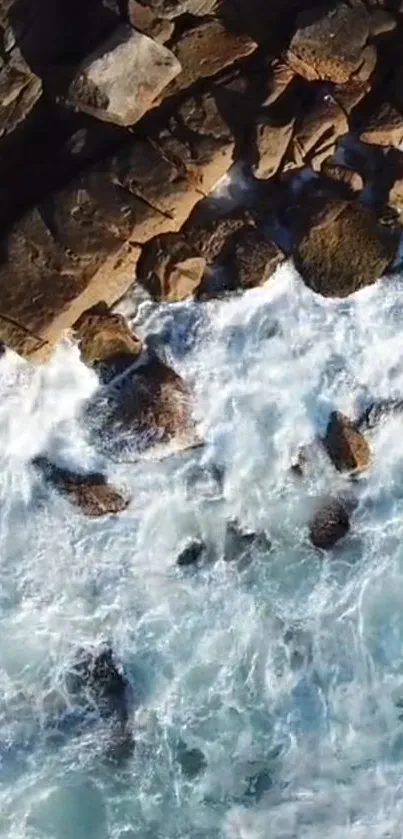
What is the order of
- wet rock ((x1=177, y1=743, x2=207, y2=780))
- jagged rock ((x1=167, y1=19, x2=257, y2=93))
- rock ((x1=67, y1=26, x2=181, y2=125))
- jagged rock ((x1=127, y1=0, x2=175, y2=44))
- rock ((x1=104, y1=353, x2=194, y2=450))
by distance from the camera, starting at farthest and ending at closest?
1. wet rock ((x1=177, y1=743, x2=207, y2=780))
2. rock ((x1=104, y1=353, x2=194, y2=450))
3. jagged rock ((x1=167, y1=19, x2=257, y2=93))
4. jagged rock ((x1=127, y1=0, x2=175, y2=44))
5. rock ((x1=67, y1=26, x2=181, y2=125))

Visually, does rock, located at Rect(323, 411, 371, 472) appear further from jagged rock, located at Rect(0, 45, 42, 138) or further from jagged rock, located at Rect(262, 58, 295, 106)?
jagged rock, located at Rect(0, 45, 42, 138)

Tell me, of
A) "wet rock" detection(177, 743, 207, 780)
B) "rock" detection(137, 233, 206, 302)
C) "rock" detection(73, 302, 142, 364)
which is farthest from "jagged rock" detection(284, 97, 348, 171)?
"wet rock" detection(177, 743, 207, 780)

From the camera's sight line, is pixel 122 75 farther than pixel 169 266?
No

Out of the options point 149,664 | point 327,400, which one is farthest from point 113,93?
point 149,664

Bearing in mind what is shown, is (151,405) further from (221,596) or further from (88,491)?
(221,596)

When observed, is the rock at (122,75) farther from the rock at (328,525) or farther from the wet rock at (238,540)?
the rock at (328,525)

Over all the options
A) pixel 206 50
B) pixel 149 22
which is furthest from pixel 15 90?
pixel 206 50
